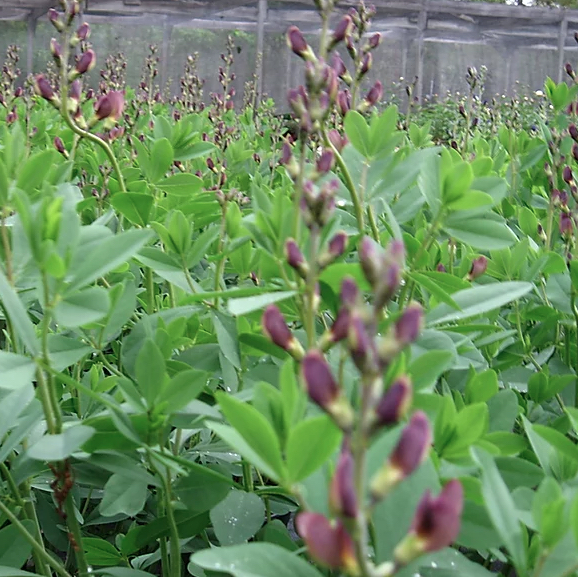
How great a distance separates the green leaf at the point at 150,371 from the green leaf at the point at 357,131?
0.45 m

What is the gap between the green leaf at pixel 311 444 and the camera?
470 mm

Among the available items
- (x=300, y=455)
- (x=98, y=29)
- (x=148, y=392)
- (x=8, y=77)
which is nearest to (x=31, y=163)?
(x=148, y=392)

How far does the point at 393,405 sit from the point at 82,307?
1.31 feet

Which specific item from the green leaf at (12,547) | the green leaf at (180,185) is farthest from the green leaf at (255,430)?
the green leaf at (180,185)

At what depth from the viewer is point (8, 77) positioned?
337 centimetres

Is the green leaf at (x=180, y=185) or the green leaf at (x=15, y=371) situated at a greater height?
the green leaf at (x=180, y=185)

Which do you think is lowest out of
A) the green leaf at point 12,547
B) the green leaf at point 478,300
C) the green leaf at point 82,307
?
the green leaf at point 12,547

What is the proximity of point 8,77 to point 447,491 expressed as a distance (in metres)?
3.45

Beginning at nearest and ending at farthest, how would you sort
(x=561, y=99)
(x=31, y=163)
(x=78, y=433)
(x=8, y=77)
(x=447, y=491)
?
(x=447, y=491) < (x=78, y=433) < (x=31, y=163) < (x=561, y=99) < (x=8, y=77)

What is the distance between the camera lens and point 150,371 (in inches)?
27.6

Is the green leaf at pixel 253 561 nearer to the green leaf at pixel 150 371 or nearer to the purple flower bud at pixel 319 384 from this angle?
the purple flower bud at pixel 319 384

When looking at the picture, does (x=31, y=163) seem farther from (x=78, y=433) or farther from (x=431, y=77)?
(x=431, y=77)

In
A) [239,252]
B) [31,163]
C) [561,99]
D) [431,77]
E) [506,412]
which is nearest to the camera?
[506,412]

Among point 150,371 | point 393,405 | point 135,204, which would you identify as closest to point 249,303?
point 150,371
